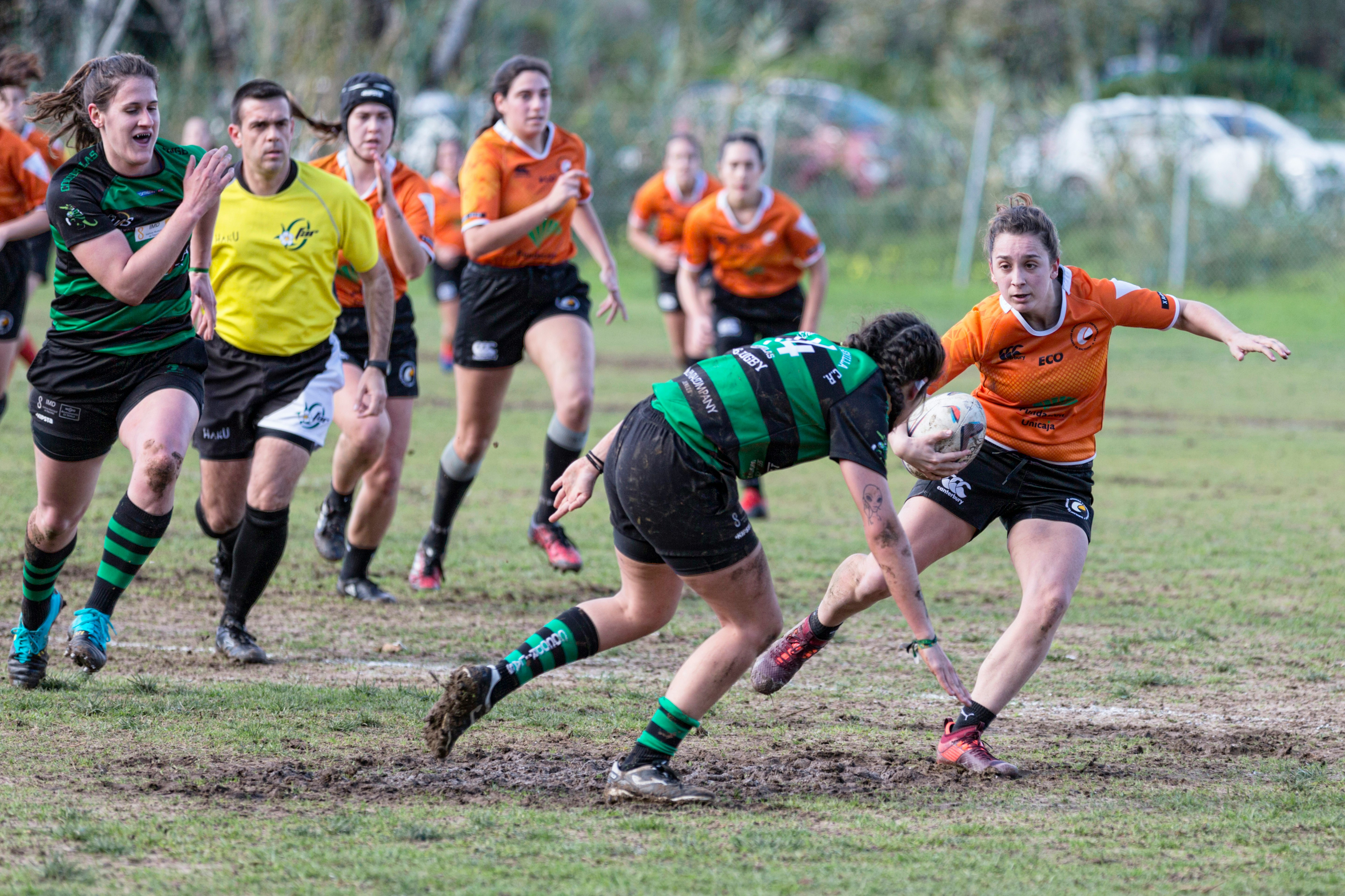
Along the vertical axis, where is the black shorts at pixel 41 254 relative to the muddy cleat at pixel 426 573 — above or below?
above

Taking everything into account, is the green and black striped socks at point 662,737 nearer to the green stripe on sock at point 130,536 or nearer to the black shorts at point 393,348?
the green stripe on sock at point 130,536

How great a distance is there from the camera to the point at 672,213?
1166cm

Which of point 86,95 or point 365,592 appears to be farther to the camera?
point 365,592

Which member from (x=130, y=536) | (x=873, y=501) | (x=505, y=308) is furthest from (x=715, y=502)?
(x=505, y=308)

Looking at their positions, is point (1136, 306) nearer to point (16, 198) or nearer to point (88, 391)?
point (88, 391)

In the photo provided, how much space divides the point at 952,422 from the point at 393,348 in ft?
10.8

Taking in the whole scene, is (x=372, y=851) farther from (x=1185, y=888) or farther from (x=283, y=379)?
(x=283, y=379)

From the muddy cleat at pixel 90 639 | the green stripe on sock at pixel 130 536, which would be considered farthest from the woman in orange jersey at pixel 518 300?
the muddy cleat at pixel 90 639

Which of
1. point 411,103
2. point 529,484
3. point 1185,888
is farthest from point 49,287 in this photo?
point 1185,888

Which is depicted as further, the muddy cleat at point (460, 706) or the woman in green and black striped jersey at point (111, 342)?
the woman in green and black striped jersey at point (111, 342)

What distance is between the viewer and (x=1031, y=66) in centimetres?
3425

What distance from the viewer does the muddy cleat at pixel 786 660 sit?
482cm

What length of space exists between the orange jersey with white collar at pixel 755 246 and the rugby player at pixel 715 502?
5310mm

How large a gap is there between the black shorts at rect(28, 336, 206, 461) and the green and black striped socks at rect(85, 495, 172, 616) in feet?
0.81
